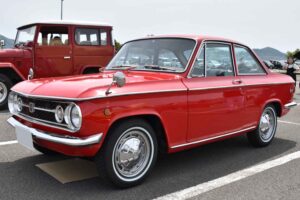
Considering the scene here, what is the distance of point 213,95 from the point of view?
466cm

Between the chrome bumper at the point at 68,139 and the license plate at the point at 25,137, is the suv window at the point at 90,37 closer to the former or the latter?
the license plate at the point at 25,137

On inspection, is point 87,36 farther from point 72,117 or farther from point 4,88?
point 72,117

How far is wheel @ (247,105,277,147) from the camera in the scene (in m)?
5.70

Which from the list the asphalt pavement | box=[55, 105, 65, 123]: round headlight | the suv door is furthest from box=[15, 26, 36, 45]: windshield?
box=[55, 105, 65, 123]: round headlight

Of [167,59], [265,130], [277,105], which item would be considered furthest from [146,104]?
[277,105]

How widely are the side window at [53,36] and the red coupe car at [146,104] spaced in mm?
4711

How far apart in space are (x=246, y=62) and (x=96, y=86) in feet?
9.07

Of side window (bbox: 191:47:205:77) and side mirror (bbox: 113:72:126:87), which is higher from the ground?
side window (bbox: 191:47:205:77)

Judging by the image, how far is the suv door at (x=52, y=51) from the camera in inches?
376

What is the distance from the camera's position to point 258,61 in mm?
5805

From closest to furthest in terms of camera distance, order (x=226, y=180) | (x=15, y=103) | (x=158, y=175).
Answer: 1. (x=226, y=180)
2. (x=158, y=175)
3. (x=15, y=103)

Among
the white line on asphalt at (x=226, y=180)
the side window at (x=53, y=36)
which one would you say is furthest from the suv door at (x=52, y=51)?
the white line on asphalt at (x=226, y=180)

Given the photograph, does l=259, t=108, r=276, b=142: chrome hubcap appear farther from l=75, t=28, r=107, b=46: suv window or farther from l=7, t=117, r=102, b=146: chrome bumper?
l=75, t=28, r=107, b=46: suv window

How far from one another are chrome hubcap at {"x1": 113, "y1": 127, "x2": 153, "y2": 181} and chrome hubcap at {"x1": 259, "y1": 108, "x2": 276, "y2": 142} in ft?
7.87
